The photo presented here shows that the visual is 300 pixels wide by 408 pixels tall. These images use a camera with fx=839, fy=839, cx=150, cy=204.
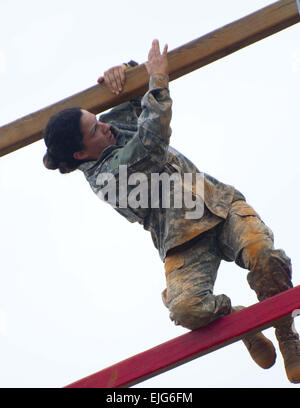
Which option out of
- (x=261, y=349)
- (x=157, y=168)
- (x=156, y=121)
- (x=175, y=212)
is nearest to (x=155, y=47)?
(x=156, y=121)

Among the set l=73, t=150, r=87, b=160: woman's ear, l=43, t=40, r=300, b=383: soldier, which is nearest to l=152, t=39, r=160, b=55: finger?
l=43, t=40, r=300, b=383: soldier

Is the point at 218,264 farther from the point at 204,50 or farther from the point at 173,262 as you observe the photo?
the point at 204,50

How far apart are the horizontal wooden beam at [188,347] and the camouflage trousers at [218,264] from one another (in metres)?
0.08

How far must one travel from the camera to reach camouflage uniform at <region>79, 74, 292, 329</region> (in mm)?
4094

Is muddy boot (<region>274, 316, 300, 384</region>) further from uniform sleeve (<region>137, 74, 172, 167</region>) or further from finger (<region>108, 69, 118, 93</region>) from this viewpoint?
finger (<region>108, 69, 118, 93</region>)

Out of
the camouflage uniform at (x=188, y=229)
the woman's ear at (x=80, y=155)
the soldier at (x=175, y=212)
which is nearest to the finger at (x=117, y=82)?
the soldier at (x=175, y=212)

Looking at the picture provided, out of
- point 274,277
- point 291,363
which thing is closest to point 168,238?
point 274,277

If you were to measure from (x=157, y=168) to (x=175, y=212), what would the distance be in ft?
0.81

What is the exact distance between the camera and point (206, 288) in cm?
417

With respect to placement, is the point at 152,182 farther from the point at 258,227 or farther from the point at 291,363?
the point at 291,363

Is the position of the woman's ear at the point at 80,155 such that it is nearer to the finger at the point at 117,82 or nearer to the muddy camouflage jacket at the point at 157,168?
the muddy camouflage jacket at the point at 157,168

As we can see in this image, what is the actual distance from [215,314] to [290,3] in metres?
1.71

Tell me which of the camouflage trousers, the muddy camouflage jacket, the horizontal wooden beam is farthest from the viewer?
the muddy camouflage jacket

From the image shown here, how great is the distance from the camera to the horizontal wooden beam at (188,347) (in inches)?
149
